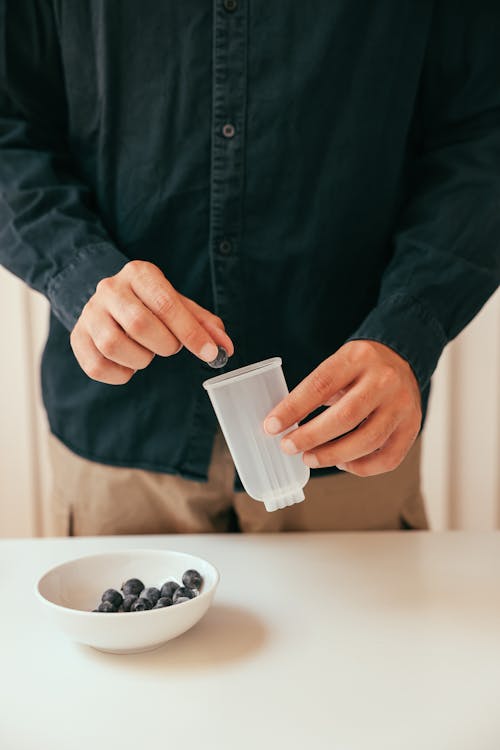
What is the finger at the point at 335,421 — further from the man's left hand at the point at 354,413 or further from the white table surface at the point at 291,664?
the white table surface at the point at 291,664

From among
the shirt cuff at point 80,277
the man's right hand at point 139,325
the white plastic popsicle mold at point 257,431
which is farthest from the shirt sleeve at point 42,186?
the white plastic popsicle mold at point 257,431

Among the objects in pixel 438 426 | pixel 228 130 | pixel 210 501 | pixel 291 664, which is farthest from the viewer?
pixel 438 426

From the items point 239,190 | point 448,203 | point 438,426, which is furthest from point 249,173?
point 438,426

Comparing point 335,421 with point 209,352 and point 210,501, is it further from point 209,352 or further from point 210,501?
point 210,501

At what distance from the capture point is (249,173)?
107 cm

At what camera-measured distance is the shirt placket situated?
1.03 metres

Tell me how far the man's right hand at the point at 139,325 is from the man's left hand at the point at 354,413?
0.28 feet

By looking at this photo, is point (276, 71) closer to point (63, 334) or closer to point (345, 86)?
point (345, 86)

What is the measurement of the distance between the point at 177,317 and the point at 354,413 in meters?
0.19

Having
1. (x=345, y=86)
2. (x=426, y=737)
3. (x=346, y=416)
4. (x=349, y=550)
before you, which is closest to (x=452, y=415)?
(x=349, y=550)

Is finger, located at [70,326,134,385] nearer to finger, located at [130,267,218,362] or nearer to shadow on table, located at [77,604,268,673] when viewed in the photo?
finger, located at [130,267,218,362]

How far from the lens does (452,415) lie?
1.80 meters

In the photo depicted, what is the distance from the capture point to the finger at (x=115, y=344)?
84 centimetres

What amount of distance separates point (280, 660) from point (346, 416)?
233 millimetres
